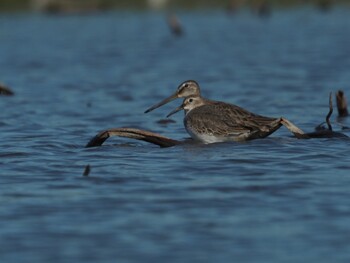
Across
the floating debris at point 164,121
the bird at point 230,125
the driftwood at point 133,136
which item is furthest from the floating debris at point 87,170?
the floating debris at point 164,121

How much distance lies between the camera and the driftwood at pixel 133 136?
11891 mm

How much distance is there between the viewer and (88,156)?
38.4ft

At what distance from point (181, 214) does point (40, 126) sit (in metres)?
6.81

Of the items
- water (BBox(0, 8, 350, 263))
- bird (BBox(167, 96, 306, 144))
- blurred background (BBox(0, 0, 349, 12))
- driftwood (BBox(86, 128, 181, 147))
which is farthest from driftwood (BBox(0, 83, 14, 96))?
blurred background (BBox(0, 0, 349, 12))

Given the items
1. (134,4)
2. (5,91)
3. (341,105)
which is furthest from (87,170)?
(134,4)

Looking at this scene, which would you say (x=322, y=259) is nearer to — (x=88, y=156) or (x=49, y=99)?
(x=88, y=156)

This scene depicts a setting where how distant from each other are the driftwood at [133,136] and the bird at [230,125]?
340 mm

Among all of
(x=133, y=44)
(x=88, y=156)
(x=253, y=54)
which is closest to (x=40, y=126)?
(x=88, y=156)

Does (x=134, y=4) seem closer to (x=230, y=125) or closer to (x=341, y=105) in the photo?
(x=341, y=105)

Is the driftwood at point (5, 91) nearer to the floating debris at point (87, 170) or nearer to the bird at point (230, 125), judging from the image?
the bird at point (230, 125)

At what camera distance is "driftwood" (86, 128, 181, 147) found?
11.9m

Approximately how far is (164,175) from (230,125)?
2057mm

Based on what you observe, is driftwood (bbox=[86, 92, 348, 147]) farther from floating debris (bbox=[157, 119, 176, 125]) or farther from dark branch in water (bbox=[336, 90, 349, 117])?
floating debris (bbox=[157, 119, 176, 125])

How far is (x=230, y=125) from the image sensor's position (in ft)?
40.2
